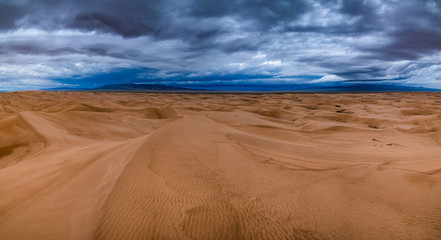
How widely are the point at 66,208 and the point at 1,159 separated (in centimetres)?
442

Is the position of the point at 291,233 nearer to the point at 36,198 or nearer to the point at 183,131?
the point at 36,198

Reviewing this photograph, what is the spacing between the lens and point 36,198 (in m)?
2.65

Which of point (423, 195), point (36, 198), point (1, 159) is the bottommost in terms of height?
point (1, 159)

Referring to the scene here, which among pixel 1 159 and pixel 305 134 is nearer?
pixel 1 159

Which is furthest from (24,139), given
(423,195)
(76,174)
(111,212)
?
(423,195)

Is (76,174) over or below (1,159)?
over

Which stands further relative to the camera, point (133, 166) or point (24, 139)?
point (24, 139)

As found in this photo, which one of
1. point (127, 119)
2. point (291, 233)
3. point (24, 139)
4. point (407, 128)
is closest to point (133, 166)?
point (291, 233)

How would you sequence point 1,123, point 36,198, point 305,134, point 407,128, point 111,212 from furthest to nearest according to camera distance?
point 407,128 → point 305,134 → point 1,123 → point 36,198 → point 111,212

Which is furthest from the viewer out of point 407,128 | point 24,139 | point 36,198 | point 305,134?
point 407,128

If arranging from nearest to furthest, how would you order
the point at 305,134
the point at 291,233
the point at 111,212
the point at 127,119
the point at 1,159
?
1. the point at 291,233
2. the point at 111,212
3. the point at 1,159
4. the point at 305,134
5. the point at 127,119

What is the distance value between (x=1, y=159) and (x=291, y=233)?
6.32m

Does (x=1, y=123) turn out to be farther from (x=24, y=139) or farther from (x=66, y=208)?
(x=66, y=208)

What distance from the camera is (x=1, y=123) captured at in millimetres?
6758
